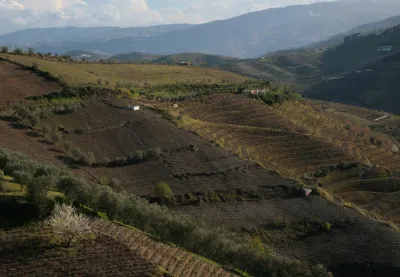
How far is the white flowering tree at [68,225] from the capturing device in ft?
98.1

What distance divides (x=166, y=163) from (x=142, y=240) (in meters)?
26.6

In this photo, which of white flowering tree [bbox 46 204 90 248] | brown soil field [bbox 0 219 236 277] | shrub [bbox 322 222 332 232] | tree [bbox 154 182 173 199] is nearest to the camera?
brown soil field [bbox 0 219 236 277]

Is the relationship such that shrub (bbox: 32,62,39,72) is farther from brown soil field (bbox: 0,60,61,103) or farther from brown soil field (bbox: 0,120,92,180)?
brown soil field (bbox: 0,120,92,180)

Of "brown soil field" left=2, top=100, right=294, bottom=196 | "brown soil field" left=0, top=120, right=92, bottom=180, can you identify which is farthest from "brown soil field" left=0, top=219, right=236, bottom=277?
"brown soil field" left=0, top=120, right=92, bottom=180

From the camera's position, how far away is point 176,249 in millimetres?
34312

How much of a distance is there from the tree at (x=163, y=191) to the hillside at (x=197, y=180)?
7.3 inches

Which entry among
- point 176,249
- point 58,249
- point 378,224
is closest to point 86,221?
point 58,249

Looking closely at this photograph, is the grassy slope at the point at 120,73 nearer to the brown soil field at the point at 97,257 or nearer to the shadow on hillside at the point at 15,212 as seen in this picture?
the shadow on hillside at the point at 15,212

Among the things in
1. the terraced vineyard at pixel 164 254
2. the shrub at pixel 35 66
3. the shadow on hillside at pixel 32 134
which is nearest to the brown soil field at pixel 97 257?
the terraced vineyard at pixel 164 254

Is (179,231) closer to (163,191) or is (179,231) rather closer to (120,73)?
(163,191)

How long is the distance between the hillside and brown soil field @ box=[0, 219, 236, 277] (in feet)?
0.40

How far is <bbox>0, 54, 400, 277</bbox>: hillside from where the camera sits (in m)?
34.4

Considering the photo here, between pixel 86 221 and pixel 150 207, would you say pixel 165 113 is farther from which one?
pixel 86 221

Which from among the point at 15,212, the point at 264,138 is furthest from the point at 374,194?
the point at 15,212
